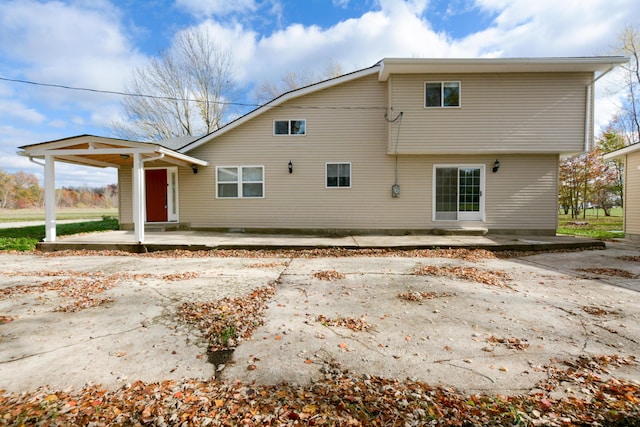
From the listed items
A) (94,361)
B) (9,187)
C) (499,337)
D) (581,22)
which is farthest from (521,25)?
(9,187)

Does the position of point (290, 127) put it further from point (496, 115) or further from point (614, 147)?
point (614, 147)

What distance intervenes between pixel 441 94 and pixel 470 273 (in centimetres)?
659

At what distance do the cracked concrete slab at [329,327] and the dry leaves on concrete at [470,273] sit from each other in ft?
0.54

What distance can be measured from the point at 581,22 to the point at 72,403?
73.6 ft

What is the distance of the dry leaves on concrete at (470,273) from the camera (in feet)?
16.9

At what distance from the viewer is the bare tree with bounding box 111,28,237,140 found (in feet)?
62.9

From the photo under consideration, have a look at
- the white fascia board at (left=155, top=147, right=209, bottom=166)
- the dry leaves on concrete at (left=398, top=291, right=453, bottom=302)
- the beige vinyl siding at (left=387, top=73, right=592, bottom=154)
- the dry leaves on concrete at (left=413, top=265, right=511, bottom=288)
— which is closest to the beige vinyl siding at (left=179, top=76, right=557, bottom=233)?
the white fascia board at (left=155, top=147, right=209, bottom=166)

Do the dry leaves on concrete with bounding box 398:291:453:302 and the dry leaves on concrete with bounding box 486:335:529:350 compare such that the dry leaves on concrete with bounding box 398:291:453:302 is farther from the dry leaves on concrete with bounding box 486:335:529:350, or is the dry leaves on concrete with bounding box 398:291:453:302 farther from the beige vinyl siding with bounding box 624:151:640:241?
the beige vinyl siding with bounding box 624:151:640:241

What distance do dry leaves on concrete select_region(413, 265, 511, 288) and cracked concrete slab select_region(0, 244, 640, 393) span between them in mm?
163

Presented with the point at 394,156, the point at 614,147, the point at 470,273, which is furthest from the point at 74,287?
the point at 614,147

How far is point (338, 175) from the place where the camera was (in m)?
10.6

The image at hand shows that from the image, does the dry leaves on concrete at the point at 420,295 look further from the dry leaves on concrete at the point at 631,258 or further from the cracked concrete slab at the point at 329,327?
the dry leaves on concrete at the point at 631,258

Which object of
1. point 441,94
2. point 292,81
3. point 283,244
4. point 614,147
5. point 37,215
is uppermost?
point 292,81

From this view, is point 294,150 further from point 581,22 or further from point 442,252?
point 581,22
